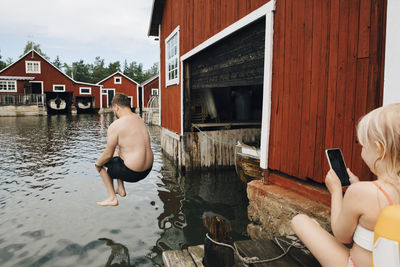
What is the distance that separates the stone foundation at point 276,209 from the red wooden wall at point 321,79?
0.31m

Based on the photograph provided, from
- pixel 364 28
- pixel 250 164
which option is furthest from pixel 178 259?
pixel 250 164

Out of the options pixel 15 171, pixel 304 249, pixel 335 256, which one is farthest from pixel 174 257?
pixel 15 171

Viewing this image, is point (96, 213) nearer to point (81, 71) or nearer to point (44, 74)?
point (44, 74)

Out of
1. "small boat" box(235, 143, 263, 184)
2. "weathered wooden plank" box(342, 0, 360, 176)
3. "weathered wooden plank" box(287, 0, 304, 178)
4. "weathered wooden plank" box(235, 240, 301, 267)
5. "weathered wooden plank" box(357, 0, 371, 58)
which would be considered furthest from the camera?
"small boat" box(235, 143, 263, 184)

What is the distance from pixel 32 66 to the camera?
37.7 m

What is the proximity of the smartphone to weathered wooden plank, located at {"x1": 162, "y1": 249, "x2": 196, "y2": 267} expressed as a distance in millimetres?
1431

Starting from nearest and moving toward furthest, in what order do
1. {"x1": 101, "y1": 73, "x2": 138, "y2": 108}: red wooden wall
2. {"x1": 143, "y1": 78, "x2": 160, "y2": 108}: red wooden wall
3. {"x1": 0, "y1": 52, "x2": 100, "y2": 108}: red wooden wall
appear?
1. {"x1": 0, "y1": 52, "x2": 100, "y2": 108}: red wooden wall
2. {"x1": 143, "y1": 78, "x2": 160, "y2": 108}: red wooden wall
3. {"x1": 101, "y1": 73, "x2": 138, "y2": 108}: red wooden wall

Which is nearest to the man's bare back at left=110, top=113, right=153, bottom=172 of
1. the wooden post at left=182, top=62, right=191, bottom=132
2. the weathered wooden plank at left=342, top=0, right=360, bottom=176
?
the weathered wooden plank at left=342, top=0, right=360, bottom=176

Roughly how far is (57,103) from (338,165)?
40.3m

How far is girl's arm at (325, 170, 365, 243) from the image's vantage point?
1620 millimetres

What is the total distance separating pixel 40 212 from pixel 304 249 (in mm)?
5400

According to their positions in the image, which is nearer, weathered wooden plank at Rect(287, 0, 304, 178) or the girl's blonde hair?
the girl's blonde hair

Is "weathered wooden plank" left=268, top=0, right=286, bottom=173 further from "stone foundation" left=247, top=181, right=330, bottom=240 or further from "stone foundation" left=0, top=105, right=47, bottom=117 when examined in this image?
"stone foundation" left=0, top=105, right=47, bottom=117

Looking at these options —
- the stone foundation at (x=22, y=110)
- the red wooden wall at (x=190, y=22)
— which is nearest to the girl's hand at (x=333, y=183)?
the red wooden wall at (x=190, y=22)
